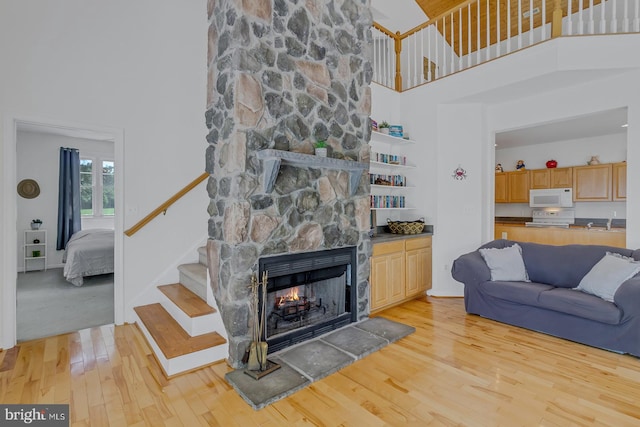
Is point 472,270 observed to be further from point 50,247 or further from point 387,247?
point 50,247

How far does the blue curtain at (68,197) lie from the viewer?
20.9ft

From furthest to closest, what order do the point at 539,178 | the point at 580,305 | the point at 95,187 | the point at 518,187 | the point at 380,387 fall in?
the point at 95,187, the point at 518,187, the point at 539,178, the point at 580,305, the point at 380,387

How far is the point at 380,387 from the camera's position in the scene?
2312 mm

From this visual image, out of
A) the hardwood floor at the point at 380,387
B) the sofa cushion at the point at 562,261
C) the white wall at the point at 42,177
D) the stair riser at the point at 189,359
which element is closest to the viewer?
the hardwood floor at the point at 380,387

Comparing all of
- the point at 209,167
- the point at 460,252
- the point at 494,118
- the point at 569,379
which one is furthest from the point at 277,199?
the point at 494,118

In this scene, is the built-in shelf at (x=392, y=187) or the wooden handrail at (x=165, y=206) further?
the built-in shelf at (x=392, y=187)

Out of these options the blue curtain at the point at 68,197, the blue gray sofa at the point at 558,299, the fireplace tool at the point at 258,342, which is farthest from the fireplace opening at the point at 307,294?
the blue curtain at the point at 68,197

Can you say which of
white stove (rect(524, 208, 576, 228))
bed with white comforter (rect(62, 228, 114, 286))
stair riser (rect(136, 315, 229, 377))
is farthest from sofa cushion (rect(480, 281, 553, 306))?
bed with white comforter (rect(62, 228, 114, 286))

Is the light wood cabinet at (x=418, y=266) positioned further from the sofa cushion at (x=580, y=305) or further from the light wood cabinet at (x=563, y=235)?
the light wood cabinet at (x=563, y=235)

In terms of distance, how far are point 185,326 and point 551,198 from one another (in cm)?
687

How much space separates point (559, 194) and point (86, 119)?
767cm

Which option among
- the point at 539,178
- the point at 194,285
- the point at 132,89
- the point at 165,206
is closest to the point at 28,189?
the point at 132,89

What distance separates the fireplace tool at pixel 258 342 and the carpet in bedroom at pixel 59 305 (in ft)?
6.63

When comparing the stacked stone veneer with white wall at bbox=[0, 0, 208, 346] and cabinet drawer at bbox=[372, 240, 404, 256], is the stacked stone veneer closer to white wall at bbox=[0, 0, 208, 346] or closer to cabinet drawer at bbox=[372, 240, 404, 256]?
cabinet drawer at bbox=[372, 240, 404, 256]
